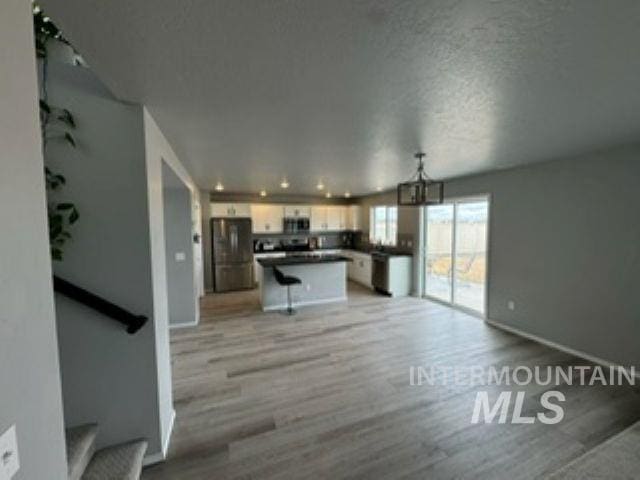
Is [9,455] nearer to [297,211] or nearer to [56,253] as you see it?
[56,253]

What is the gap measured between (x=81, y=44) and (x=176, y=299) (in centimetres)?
385

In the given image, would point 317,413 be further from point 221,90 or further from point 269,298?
point 269,298

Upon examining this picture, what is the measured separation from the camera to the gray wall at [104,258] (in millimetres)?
1796

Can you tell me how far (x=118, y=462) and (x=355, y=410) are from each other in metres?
1.74

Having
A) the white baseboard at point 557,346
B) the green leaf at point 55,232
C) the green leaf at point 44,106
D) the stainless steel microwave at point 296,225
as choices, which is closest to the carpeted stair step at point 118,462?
the green leaf at point 55,232

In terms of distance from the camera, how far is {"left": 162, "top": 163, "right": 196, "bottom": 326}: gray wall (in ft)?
14.2

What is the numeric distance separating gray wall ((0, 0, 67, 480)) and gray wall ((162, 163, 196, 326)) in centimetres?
368

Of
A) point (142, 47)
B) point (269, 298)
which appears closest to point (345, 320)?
point (269, 298)

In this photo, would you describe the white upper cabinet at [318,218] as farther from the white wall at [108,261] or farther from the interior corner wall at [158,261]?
the white wall at [108,261]

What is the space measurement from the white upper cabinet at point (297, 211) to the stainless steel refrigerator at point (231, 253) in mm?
1121

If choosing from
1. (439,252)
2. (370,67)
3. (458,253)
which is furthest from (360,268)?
(370,67)

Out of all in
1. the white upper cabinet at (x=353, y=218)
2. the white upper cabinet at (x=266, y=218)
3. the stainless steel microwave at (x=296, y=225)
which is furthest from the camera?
the white upper cabinet at (x=353, y=218)

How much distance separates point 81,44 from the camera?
4.15ft

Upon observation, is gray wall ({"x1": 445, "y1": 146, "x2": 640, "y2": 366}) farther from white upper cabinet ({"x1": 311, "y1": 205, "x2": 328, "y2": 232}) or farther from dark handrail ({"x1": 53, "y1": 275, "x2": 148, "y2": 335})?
dark handrail ({"x1": 53, "y1": 275, "x2": 148, "y2": 335})
